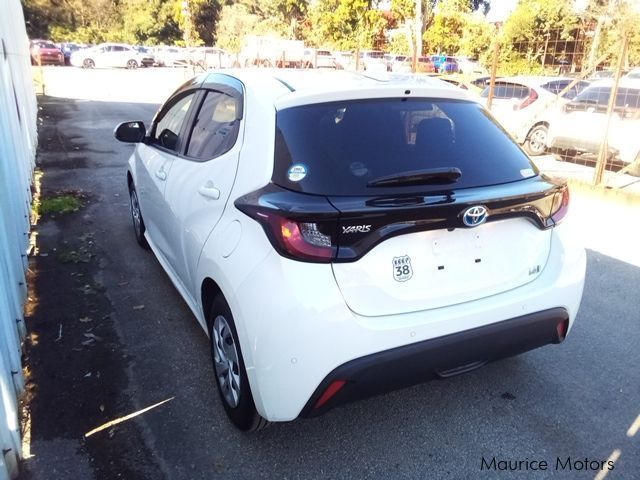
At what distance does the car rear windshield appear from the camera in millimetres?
2268

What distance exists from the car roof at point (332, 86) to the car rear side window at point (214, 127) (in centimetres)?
18

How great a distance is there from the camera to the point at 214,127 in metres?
3.15

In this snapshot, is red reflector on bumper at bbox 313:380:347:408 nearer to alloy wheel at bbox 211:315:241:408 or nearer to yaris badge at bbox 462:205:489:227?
alloy wheel at bbox 211:315:241:408

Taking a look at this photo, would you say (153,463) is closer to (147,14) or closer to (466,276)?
(466,276)

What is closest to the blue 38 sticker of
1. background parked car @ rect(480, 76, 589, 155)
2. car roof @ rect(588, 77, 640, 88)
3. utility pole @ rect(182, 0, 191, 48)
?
car roof @ rect(588, 77, 640, 88)

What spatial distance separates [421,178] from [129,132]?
2.81 metres

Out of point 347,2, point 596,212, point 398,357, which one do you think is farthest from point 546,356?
point 347,2

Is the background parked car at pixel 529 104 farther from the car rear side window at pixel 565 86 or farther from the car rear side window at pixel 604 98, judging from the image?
the car rear side window at pixel 604 98

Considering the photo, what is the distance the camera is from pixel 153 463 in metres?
2.47

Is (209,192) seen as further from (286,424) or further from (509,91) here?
(509,91)

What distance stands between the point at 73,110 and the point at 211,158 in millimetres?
15154

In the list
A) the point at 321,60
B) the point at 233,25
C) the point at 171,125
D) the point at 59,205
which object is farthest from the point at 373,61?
the point at 233,25

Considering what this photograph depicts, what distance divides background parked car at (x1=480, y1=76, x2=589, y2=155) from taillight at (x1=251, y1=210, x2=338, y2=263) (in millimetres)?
9064

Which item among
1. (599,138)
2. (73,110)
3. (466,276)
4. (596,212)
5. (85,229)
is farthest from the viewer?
(73,110)
